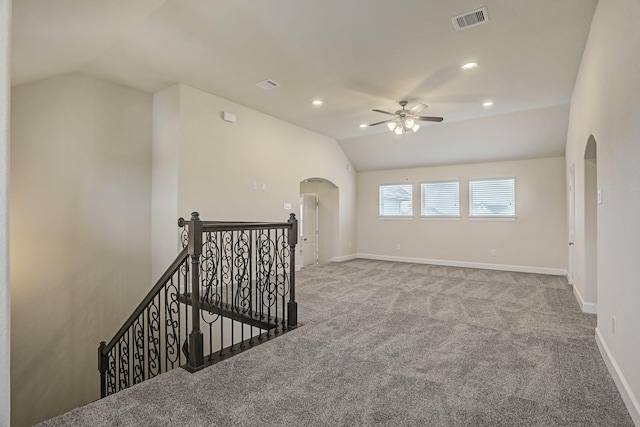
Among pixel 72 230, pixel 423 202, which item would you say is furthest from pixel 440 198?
pixel 72 230

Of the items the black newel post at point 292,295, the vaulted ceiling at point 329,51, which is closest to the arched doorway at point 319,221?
the vaulted ceiling at point 329,51

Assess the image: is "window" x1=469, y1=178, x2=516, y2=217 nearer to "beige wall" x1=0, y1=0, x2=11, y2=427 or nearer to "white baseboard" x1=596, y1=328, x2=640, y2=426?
"white baseboard" x1=596, y1=328, x2=640, y2=426

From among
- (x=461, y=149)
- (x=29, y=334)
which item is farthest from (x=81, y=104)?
(x=461, y=149)

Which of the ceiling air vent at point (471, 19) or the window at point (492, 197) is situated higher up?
the ceiling air vent at point (471, 19)

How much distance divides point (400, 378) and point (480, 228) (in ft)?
20.4

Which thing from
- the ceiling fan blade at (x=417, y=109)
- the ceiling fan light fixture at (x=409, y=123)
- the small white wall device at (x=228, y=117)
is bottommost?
the ceiling fan light fixture at (x=409, y=123)

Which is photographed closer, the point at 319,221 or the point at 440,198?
the point at 440,198

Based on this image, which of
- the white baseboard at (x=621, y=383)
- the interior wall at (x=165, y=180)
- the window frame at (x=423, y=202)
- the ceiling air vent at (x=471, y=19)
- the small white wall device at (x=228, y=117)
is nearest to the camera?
the white baseboard at (x=621, y=383)

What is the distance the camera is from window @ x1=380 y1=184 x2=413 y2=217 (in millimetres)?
8859

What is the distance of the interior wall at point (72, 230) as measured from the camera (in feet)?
13.8

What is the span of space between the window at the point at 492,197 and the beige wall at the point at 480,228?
116 mm

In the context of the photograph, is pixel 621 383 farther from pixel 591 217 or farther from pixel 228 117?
pixel 228 117

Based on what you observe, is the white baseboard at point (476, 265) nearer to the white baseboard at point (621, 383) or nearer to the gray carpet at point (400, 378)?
the gray carpet at point (400, 378)

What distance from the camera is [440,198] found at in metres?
8.40
